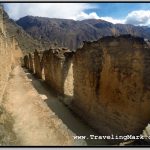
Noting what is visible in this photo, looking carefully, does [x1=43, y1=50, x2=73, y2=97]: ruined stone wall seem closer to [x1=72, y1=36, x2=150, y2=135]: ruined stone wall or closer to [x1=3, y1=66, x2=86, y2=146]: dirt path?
[x1=3, y1=66, x2=86, y2=146]: dirt path

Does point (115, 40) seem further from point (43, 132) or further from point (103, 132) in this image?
point (43, 132)

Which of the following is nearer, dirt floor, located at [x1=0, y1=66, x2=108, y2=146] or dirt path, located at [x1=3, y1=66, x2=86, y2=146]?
dirt floor, located at [x1=0, y1=66, x2=108, y2=146]

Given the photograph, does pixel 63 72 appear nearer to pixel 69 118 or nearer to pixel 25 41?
pixel 69 118

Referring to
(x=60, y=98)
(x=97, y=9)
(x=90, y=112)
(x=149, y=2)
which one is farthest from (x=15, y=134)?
(x=60, y=98)

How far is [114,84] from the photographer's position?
8484 millimetres

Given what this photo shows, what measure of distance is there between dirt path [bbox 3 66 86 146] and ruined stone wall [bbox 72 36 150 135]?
108 centimetres

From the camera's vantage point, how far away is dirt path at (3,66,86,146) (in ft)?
23.1

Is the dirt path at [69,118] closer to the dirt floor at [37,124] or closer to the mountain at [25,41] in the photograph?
the dirt floor at [37,124]

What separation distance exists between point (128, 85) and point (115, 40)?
3.90 ft

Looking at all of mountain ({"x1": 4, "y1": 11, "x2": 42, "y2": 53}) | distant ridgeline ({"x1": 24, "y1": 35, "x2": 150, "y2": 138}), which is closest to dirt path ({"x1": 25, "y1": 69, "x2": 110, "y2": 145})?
distant ridgeline ({"x1": 24, "y1": 35, "x2": 150, "y2": 138})

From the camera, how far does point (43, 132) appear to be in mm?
7785

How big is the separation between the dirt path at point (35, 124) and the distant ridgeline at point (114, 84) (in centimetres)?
109

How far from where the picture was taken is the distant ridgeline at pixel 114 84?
24.0ft

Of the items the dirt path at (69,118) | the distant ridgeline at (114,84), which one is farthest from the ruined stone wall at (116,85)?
the dirt path at (69,118)
